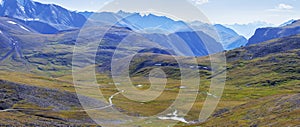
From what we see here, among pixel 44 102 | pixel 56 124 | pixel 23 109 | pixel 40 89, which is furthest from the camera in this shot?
pixel 40 89

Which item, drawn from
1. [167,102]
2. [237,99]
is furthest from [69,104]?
[237,99]

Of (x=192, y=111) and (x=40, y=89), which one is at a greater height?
(x=40, y=89)

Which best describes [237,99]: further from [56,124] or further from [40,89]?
[56,124]

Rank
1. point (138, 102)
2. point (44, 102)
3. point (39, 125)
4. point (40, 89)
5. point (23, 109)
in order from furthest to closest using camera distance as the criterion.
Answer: point (138, 102), point (40, 89), point (44, 102), point (23, 109), point (39, 125)

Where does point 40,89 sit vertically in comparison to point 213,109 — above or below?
above

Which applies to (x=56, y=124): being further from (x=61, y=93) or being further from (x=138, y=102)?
(x=138, y=102)

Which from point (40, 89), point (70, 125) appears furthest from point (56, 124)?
point (40, 89)

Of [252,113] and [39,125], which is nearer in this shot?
[39,125]

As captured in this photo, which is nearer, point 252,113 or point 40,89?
point 252,113

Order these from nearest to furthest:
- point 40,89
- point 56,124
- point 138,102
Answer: point 56,124 → point 40,89 → point 138,102
